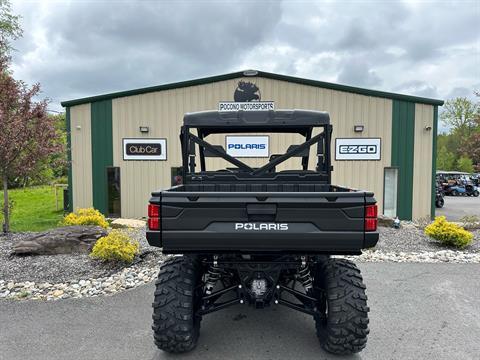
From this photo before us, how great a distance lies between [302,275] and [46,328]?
291cm

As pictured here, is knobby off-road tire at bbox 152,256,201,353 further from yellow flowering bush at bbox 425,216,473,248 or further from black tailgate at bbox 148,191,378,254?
yellow flowering bush at bbox 425,216,473,248

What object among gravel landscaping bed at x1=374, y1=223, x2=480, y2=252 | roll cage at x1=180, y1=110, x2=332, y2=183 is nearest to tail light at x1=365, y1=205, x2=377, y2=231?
roll cage at x1=180, y1=110, x2=332, y2=183

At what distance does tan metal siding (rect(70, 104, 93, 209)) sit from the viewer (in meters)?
11.7

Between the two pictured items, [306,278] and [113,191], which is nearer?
[306,278]

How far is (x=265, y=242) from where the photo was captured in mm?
2713

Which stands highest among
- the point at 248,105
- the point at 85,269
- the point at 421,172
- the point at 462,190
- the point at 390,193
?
the point at 248,105

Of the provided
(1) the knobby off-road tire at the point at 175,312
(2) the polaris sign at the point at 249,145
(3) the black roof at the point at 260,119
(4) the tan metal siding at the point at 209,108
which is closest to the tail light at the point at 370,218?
(3) the black roof at the point at 260,119

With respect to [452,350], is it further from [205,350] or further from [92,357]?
[92,357]

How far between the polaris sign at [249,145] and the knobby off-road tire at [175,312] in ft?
27.3

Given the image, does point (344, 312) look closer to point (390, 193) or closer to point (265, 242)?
point (265, 242)

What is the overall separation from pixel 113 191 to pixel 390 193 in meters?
9.99

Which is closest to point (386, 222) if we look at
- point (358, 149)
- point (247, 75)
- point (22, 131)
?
point (358, 149)

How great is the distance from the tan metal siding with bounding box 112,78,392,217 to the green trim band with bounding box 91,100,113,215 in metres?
0.24

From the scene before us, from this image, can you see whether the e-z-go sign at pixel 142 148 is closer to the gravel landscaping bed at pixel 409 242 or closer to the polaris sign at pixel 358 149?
the polaris sign at pixel 358 149
